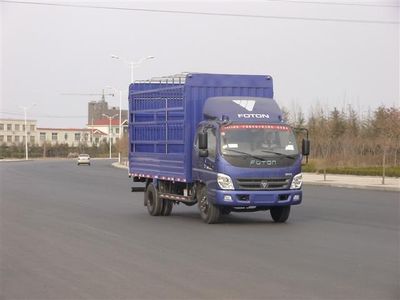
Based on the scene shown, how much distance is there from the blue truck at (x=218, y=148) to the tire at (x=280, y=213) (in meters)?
0.02

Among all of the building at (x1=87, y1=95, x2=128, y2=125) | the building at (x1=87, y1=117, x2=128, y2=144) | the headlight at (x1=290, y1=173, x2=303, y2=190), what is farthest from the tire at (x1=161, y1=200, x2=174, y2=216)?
the building at (x1=87, y1=95, x2=128, y2=125)

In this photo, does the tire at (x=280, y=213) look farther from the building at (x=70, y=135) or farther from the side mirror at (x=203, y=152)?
the building at (x=70, y=135)

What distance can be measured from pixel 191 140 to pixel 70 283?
851 cm

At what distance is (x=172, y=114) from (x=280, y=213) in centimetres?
370

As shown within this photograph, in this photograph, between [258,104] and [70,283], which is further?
[258,104]

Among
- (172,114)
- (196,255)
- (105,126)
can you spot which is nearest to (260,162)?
(172,114)

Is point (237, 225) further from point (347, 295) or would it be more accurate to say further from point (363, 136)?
point (363, 136)

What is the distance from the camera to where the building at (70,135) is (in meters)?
164

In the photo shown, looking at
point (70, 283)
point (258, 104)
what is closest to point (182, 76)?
point (258, 104)

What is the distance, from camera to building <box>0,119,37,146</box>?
15062cm

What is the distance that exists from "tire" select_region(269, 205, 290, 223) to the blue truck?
24 mm

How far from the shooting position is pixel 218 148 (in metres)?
15.6

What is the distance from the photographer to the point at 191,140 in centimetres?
1675

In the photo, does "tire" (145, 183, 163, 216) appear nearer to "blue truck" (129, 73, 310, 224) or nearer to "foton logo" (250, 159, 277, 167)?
"blue truck" (129, 73, 310, 224)
